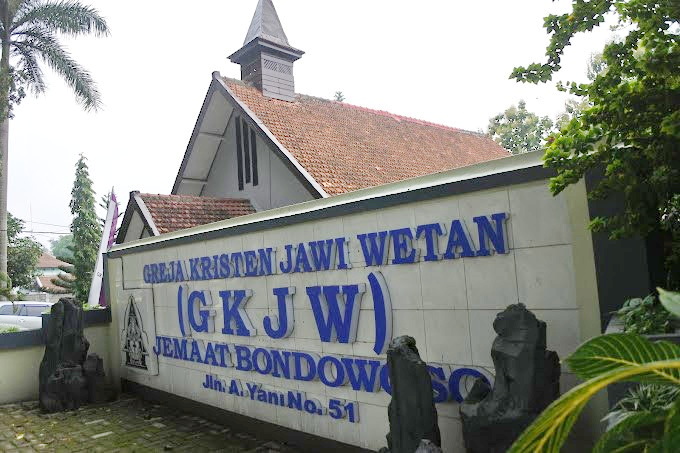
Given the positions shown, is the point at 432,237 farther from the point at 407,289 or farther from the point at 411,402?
the point at 411,402

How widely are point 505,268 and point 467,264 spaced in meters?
0.30

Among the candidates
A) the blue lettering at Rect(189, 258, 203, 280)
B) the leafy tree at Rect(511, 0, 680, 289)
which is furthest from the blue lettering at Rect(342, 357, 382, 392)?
the blue lettering at Rect(189, 258, 203, 280)

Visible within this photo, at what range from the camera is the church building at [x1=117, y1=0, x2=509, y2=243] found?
31.0ft

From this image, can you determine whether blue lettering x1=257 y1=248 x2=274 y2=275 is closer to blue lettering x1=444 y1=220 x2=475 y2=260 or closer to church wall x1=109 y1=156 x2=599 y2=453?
church wall x1=109 y1=156 x2=599 y2=453

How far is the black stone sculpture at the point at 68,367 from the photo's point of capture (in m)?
7.62

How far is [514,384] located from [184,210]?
7768 mm

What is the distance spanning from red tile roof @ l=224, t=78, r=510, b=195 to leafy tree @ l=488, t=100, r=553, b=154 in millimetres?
15274

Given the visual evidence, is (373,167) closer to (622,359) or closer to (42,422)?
(42,422)

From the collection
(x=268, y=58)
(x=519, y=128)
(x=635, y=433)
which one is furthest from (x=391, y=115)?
(x=519, y=128)

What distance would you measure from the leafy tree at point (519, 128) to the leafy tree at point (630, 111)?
28.5 meters

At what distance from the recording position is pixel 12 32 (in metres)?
17.1

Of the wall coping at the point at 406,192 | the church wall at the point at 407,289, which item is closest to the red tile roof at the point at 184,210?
the church wall at the point at 407,289

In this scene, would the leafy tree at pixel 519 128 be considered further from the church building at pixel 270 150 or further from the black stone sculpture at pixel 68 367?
the black stone sculpture at pixel 68 367

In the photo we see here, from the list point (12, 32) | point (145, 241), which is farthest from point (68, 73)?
point (145, 241)
